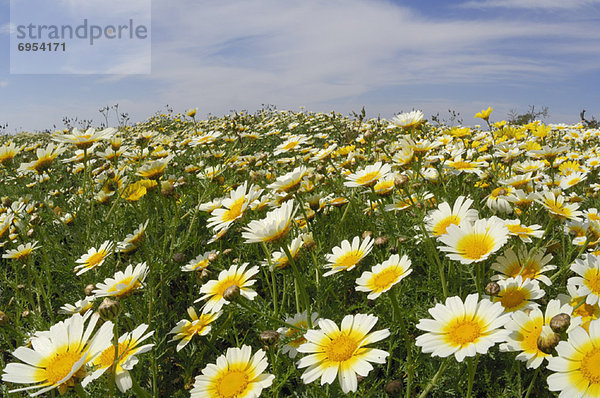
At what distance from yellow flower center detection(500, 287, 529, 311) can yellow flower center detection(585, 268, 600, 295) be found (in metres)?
Answer: 0.19

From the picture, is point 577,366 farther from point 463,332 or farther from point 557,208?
point 557,208

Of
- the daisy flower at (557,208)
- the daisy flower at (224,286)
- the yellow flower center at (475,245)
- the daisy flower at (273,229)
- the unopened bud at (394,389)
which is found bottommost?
the unopened bud at (394,389)

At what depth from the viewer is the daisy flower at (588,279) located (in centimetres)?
130

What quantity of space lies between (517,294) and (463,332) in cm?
43

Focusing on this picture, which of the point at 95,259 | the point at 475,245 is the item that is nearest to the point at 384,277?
the point at 475,245

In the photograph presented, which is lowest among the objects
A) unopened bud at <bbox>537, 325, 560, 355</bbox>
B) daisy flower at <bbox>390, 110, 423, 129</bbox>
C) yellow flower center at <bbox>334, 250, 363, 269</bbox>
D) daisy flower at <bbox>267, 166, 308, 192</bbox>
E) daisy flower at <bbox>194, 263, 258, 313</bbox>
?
unopened bud at <bbox>537, 325, 560, 355</bbox>

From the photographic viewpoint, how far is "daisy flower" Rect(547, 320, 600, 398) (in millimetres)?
1012

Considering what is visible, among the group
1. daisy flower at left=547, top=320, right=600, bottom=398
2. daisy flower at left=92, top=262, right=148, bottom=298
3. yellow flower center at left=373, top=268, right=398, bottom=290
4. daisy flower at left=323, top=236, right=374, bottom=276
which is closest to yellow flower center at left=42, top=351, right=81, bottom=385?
daisy flower at left=92, top=262, right=148, bottom=298

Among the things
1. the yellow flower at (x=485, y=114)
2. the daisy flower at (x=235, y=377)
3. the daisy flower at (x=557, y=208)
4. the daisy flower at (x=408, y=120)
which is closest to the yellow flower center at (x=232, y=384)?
the daisy flower at (x=235, y=377)

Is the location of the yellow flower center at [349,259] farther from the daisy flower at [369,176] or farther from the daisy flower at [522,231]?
the daisy flower at [522,231]

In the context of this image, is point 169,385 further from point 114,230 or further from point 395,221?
point 395,221

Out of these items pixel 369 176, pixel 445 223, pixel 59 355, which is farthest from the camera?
pixel 369 176

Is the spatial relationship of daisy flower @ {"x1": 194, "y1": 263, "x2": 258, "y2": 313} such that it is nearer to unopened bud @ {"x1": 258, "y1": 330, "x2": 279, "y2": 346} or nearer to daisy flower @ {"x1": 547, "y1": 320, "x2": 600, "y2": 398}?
unopened bud @ {"x1": 258, "y1": 330, "x2": 279, "y2": 346}

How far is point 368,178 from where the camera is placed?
80.0 inches
